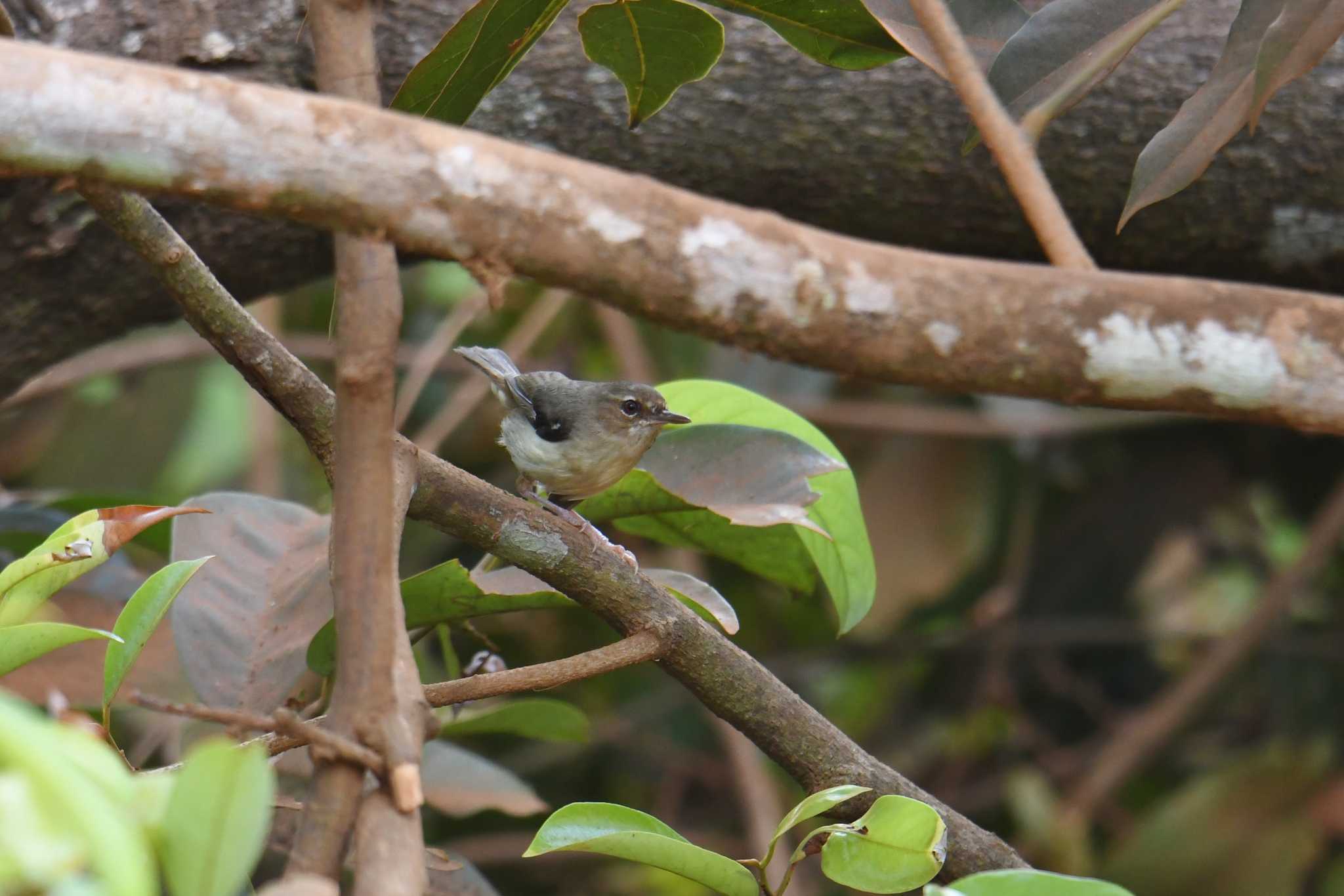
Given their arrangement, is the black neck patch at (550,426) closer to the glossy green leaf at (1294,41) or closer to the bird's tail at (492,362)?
the bird's tail at (492,362)

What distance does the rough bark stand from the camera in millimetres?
2775

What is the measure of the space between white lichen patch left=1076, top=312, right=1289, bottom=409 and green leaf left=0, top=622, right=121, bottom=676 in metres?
1.03

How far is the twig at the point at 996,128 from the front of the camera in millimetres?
1478

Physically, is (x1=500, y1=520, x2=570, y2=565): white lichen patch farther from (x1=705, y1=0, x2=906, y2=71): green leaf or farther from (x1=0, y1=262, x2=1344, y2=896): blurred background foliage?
(x1=0, y1=262, x2=1344, y2=896): blurred background foliage

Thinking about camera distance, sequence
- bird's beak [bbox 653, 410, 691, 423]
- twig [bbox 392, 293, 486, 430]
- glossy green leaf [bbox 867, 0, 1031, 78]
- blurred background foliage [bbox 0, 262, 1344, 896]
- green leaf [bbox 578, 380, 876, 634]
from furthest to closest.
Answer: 1. blurred background foliage [bbox 0, 262, 1344, 896]
2. twig [bbox 392, 293, 486, 430]
3. bird's beak [bbox 653, 410, 691, 423]
4. green leaf [bbox 578, 380, 876, 634]
5. glossy green leaf [bbox 867, 0, 1031, 78]

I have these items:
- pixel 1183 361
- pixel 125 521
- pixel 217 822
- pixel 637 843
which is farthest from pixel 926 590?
pixel 217 822

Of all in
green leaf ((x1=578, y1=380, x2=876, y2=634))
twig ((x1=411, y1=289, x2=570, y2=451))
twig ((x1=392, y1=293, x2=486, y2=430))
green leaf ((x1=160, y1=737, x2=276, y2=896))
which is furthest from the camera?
twig ((x1=411, y1=289, x2=570, y2=451))

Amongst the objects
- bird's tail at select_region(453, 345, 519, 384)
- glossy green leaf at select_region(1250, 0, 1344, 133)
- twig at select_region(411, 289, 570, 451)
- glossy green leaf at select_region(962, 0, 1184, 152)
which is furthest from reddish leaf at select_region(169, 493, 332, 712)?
twig at select_region(411, 289, 570, 451)

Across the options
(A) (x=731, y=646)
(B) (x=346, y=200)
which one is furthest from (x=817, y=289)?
(A) (x=731, y=646)

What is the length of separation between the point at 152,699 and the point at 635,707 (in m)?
4.09

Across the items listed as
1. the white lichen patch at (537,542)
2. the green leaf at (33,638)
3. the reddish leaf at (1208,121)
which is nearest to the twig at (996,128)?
the reddish leaf at (1208,121)

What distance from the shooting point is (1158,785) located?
4930mm

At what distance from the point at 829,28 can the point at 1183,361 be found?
0.92 meters

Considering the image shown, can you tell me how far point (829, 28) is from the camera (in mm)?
1865
